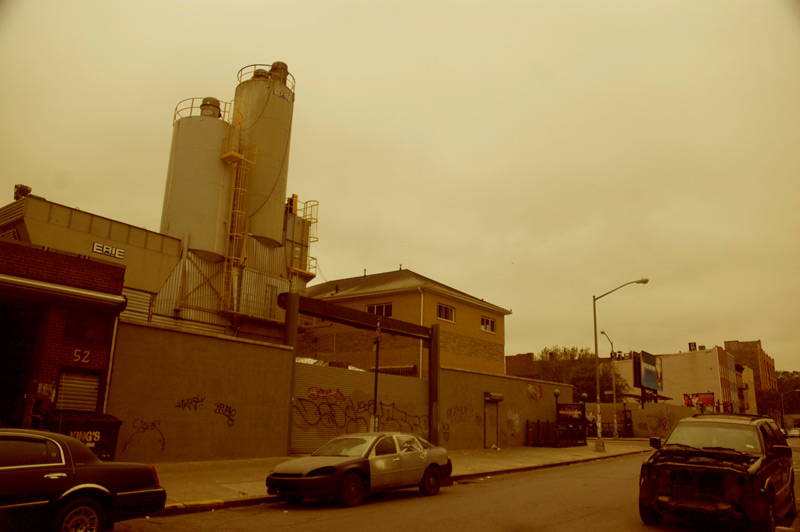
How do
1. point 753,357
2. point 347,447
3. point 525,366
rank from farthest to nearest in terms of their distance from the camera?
point 753,357 < point 525,366 < point 347,447

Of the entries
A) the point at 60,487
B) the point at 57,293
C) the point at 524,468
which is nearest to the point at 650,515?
the point at 60,487

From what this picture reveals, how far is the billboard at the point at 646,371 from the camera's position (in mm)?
50781

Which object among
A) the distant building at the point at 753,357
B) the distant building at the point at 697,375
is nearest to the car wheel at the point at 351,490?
the distant building at the point at 697,375

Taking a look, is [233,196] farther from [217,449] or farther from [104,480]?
[104,480]

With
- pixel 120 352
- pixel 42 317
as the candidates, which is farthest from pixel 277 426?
pixel 42 317

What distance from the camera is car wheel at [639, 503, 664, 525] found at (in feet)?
31.5

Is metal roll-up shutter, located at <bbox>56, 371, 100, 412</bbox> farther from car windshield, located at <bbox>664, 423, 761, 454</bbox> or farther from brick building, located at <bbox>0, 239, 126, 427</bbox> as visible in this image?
car windshield, located at <bbox>664, 423, 761, 454</bbox>

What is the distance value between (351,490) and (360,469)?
49 centimetres

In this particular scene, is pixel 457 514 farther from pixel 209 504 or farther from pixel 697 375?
pixel 697 375

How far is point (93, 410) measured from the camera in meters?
14.4

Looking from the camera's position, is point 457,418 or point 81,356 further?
point 457,418

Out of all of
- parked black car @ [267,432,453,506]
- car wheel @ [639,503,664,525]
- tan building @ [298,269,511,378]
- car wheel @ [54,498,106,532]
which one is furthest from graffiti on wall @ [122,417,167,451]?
tan building @ [298,269,511,378]

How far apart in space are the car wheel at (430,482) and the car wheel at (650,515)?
5.43 metres

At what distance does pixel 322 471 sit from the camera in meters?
11.8
